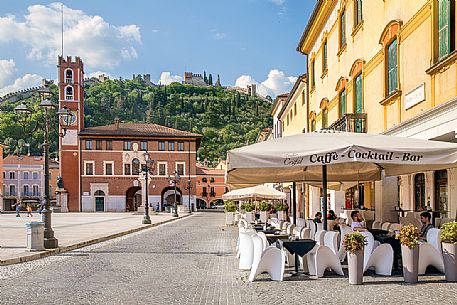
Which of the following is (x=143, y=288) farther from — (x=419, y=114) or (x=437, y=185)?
(x=437, y=185)

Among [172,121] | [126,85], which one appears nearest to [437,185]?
[172,121]

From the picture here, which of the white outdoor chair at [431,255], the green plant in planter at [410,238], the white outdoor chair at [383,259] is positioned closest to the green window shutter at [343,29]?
the white outdoor chair at [431,255]

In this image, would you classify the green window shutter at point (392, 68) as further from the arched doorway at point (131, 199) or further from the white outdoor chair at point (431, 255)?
the arched doorway at point (131, 199)

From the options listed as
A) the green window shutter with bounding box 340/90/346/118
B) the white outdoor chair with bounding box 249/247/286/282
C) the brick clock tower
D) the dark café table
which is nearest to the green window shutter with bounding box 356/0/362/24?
the green window shutter with bounding box 340/90/346/118

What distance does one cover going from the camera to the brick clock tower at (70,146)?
77.2 meters

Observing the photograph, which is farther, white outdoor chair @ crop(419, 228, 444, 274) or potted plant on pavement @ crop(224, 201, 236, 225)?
potted plant on pavement @ crop(224, 201, 236, 225)

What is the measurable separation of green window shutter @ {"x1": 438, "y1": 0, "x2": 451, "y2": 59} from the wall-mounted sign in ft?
3.79

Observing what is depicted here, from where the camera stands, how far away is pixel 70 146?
77.8 meters

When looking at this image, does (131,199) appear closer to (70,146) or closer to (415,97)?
(70,146)

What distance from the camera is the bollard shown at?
48.8 feet

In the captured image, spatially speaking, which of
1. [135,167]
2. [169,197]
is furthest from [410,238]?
[169,197]

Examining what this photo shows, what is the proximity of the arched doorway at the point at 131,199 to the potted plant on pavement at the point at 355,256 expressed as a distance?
72525mm

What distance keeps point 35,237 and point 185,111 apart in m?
145

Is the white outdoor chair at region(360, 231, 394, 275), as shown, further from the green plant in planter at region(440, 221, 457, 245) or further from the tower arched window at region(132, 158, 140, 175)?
the tower arched window at region(132, 158, 140, 175)
